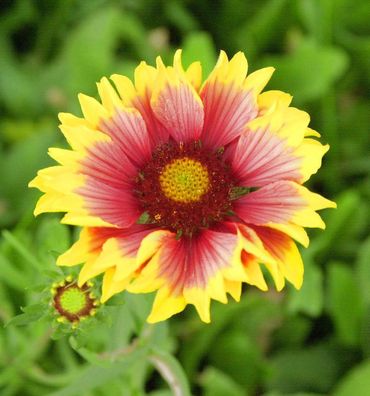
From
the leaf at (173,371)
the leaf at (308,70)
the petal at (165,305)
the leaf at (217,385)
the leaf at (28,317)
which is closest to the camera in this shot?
the petal at (165,305)

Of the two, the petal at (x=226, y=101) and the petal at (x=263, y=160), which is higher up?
the petal at (x=226, y=101)

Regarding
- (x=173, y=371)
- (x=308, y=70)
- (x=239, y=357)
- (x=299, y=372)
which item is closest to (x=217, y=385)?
(x=239, y=357)

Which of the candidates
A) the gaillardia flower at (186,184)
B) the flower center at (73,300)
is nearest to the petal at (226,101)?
the gaillardia flower at (186,184)

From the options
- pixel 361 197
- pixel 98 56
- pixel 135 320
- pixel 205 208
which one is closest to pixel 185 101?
pixel 205 208

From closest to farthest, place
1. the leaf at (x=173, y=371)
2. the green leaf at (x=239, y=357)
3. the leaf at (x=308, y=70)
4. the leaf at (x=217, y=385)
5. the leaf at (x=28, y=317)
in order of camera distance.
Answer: the leaf at (x=28, y=317), the leaf at (x=173, y=371), the leaf at (x=217, y=385), the green leaf at (x=239, y=357), the leaf at (x=308, y=70)

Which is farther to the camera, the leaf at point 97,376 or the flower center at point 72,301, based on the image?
the leaf at point 97,376

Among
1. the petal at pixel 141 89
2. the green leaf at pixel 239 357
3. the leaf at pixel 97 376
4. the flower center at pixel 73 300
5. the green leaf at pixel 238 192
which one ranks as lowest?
the green leaf at pixel 239 357

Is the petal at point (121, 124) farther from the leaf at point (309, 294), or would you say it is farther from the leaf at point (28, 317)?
the leaf at point (309, 294)

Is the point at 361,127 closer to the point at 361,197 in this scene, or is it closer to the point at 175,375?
the point at 361,197
